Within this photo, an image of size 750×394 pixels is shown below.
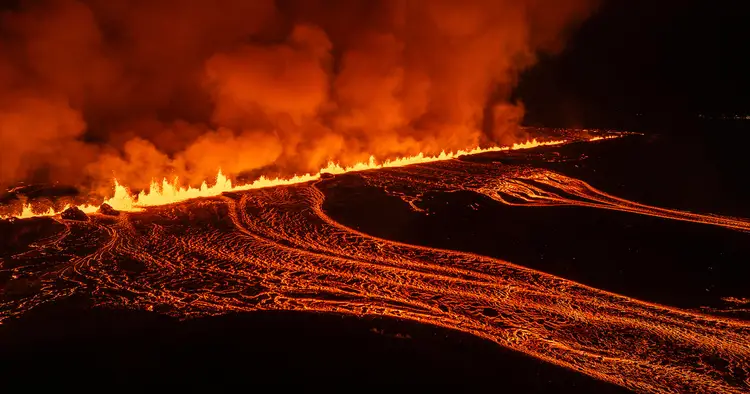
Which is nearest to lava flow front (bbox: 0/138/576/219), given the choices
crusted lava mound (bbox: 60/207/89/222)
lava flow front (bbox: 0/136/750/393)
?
crusted lava mound (bbox: 60/207/89/222)

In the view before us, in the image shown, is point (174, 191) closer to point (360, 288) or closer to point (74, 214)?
point (74, 214)

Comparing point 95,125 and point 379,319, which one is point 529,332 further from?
point 95,125

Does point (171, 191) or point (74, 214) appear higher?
point (171, 191)

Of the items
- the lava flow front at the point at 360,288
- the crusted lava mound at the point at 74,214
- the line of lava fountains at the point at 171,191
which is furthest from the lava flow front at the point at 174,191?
the lava flow front at the point at 360,288

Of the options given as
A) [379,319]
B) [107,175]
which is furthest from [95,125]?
[379,319]

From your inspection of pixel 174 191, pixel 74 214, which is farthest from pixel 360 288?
pixel 174 191

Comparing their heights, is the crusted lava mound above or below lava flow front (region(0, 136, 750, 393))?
above

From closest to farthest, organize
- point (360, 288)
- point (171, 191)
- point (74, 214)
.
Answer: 1. point (360, 288)
2. point (74, 214)
3. point (171, 191)

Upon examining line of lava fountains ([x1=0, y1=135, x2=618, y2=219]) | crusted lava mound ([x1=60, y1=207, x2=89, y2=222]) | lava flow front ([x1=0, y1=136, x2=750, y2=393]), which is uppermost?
line of lava fountains ([x1=0, y1=135, x2=618, y2=219])

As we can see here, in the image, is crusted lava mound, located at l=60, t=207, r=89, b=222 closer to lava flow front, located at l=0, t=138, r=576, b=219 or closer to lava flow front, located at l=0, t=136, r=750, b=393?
lava flow front, located at l=0, t=136, r=750, b=393

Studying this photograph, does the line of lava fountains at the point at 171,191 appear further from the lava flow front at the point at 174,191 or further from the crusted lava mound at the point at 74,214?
the crusted lava mound at the point at 74,214
